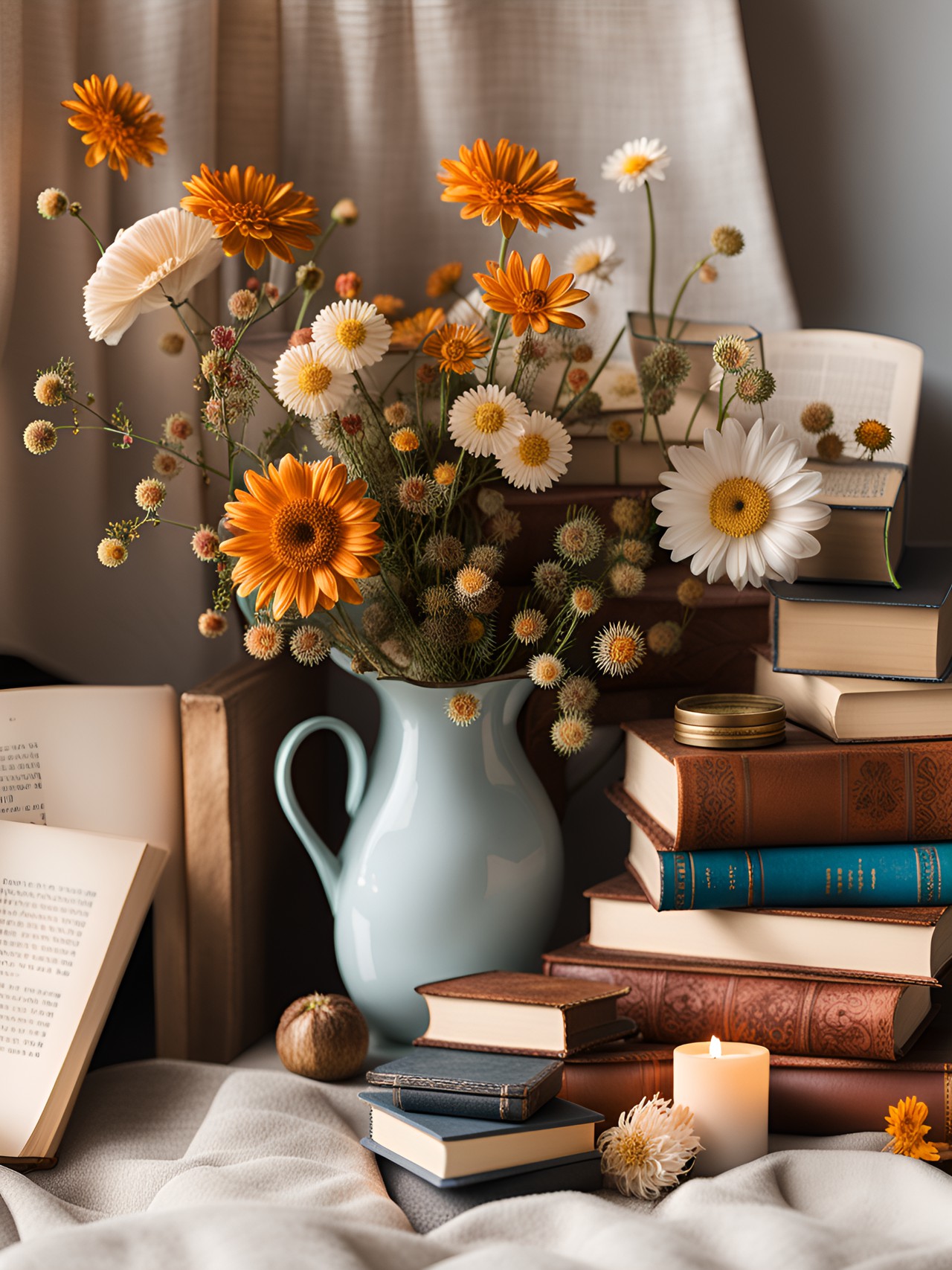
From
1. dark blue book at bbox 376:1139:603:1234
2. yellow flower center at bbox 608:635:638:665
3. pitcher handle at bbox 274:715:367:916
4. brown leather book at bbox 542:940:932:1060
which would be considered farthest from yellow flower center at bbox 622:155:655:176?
dark blue book at bbox 376:1139:603:1234

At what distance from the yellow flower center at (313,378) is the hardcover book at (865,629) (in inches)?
13.2

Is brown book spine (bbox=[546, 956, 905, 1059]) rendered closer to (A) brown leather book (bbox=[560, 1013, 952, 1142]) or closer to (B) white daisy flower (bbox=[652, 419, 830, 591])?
(A) brown leather book (bbox=[560, 1013, 952, 1142])

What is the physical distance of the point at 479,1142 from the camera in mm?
658

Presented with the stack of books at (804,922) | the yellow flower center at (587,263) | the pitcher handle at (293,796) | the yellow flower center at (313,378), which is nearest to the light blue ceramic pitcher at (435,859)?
the pitcher handle at (293,796)

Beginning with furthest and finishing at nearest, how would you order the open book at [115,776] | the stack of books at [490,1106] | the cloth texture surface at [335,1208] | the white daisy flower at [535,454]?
1. the open book at [115,776]
2. the white daisy flower at [535,454]
3. the stack of books at [490,1106]
4. the cloth texture surface at [335,1208]

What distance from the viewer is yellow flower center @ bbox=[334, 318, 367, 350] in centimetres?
73

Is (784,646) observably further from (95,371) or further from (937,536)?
(95,371)

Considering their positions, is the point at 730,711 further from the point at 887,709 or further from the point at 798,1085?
the point at 798,1085

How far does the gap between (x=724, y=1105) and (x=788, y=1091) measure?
0.07 m

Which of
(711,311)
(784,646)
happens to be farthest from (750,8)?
(784,646)

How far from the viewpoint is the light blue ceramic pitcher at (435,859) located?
0.86 meters

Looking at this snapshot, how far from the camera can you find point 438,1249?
23.4 inches

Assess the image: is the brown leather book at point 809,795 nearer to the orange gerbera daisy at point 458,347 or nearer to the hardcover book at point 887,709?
the hardcover book at point 887,709

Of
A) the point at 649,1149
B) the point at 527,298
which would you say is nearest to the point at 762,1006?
the point at 649,1149
